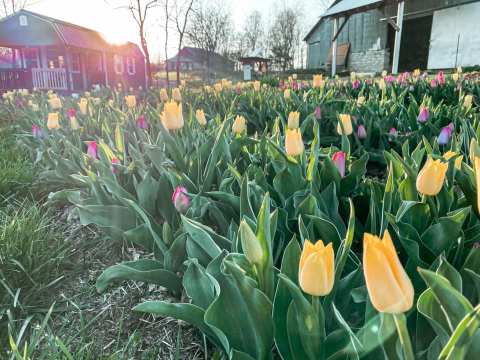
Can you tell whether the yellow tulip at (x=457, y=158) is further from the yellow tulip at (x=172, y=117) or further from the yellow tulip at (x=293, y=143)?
the yellow tulip at (x=172, y=117)

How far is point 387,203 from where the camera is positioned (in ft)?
3.82

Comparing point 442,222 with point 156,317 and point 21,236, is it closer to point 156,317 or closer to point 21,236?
point 156,317

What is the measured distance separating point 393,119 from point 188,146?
1.48 metres

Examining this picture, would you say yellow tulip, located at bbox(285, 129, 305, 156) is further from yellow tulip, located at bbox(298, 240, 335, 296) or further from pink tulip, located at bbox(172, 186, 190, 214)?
yellow tulip, located at bbox(298, 240, 335, 296)

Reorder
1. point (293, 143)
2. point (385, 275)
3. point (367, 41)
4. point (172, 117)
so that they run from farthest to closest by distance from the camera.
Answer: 1. point (367, 41)
2. point (172, 117)
3. point (293, 143)
4. point (385, 275)

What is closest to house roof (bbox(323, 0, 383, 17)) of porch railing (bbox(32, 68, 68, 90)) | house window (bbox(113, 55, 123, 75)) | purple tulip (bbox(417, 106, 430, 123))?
porch railing (bbox(32, 68, 68, 90))

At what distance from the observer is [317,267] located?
612 millimetres

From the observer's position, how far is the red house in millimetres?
15289

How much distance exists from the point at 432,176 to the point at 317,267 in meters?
0.51

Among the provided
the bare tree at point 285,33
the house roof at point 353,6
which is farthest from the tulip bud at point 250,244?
the bare tree at point 285,33

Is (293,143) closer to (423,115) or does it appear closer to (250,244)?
(250,244)

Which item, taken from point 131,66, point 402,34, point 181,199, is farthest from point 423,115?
point 131,66

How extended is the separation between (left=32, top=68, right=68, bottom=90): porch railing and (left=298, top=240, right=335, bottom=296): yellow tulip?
17.4m

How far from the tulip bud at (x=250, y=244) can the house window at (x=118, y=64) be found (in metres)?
22.1
